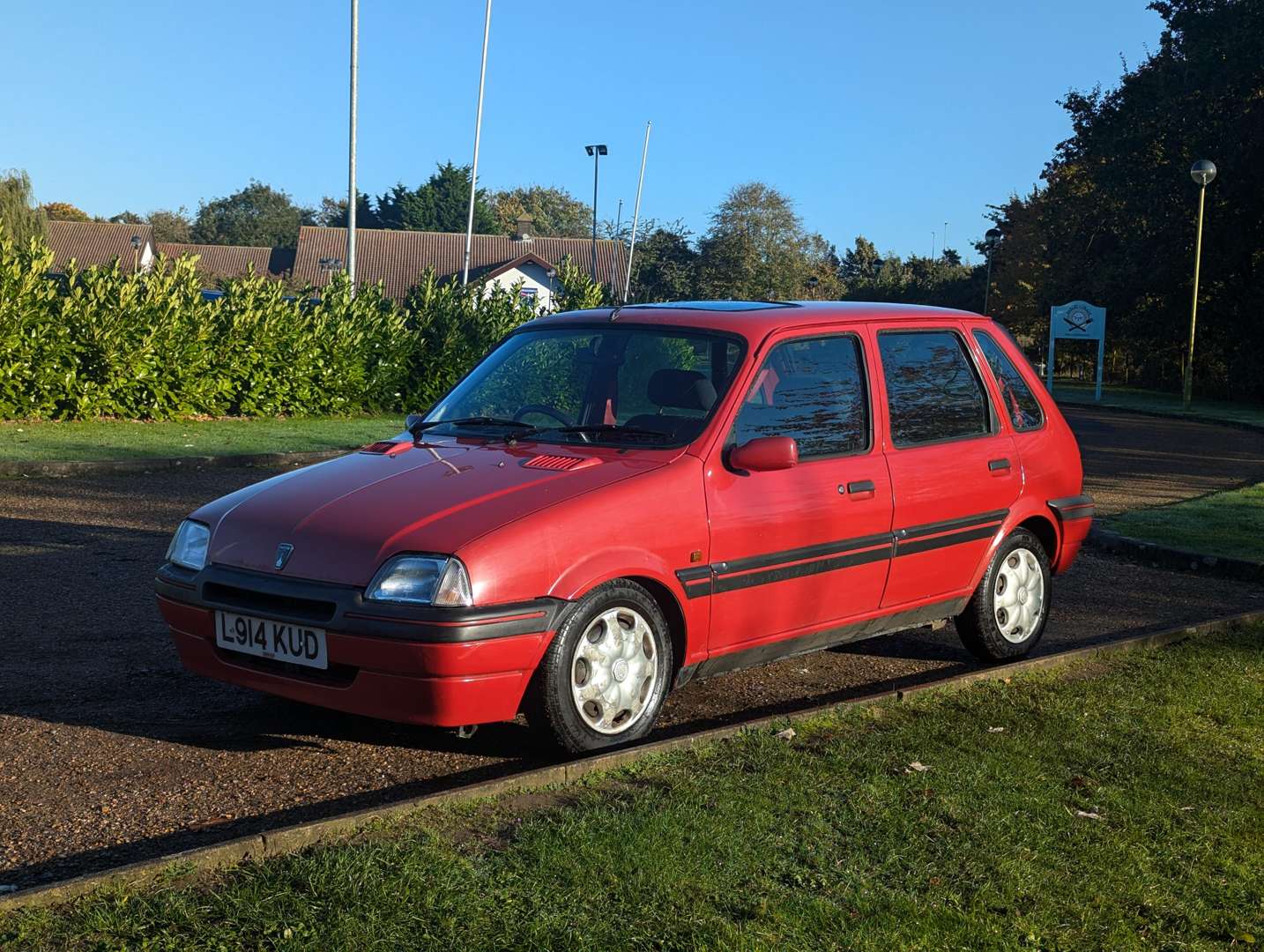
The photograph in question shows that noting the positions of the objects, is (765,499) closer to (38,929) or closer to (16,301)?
(38,929)

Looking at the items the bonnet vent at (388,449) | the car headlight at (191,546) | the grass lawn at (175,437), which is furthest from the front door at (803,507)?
the grass lawn at (175,437)

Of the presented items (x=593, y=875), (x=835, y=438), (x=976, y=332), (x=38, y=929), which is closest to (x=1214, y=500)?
(x=976, y=332)

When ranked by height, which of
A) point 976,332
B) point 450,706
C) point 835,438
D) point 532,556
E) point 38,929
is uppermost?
point 976,332

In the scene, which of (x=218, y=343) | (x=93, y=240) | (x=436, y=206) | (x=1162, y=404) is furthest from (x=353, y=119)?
(x=436, y=206)

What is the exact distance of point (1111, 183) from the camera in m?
46.2

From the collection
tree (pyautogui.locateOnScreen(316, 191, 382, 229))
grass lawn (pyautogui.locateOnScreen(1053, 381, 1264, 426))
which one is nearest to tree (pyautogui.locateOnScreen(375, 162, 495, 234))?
tree (pyautogui.locateOnScreen(316, 191, 382, 229))

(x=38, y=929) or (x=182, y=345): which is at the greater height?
(x=182, y=345)

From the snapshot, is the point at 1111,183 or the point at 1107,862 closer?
the point at 1107,862

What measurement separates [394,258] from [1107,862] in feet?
282

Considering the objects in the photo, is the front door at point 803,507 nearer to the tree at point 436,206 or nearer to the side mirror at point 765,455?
the side mirror at point 765,455

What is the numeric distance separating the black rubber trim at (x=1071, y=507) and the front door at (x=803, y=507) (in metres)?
1.49

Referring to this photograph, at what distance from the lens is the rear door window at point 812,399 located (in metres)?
6.02

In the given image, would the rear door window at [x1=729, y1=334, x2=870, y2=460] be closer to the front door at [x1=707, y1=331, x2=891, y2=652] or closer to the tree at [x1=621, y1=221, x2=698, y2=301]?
the front door at [x1=707, y1=331, x2=891, y2=652]

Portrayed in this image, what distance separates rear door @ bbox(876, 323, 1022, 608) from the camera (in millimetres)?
6531
